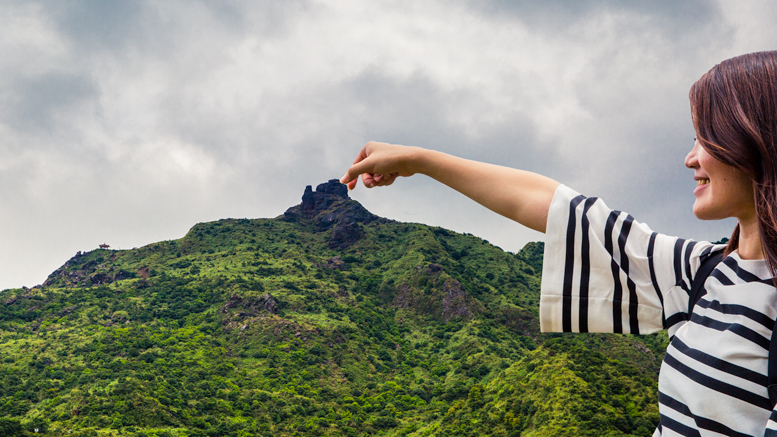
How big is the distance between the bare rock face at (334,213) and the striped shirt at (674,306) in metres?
85.7

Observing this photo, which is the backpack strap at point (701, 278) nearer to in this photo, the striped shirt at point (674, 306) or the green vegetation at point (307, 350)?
the striped shirt at point (674, 306)

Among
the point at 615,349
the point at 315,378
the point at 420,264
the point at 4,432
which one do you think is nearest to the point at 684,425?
the point at 4,432

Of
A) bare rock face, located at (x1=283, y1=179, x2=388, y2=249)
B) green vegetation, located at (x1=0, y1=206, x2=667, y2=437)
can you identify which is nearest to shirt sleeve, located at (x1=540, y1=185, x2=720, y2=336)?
green vegetation, located at (x1=0, y1=206, x2=667, y2=437)

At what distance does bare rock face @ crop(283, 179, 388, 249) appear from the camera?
88.0 metres

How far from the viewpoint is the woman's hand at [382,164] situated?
137cm

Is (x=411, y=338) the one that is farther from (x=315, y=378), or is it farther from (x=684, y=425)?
(x=684, y=425)

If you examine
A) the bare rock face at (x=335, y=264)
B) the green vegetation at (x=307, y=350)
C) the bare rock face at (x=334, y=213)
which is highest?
the bare rock face at (x=334, y=213)

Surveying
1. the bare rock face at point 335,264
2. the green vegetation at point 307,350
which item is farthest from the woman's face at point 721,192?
the bare rock face at point 335,264

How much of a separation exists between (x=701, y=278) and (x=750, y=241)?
0.45 feet

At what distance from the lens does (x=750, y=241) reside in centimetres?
108

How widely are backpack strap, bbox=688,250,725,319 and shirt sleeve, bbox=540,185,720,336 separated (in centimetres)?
2

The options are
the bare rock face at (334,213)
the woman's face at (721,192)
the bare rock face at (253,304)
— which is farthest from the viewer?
the bare rock face at (334,213)

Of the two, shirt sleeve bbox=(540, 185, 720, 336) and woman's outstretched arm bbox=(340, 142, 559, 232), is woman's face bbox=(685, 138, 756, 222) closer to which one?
shirt sleeve bbox=(540, 185, 720, 336)

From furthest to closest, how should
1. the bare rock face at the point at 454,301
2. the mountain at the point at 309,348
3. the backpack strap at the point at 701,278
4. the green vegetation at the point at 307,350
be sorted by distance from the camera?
the bare rock face at the point at 454,301, the mountain at the point at 309,348, the green vegetation at the point at 307,350, the backpack strap at the point at 701,278
